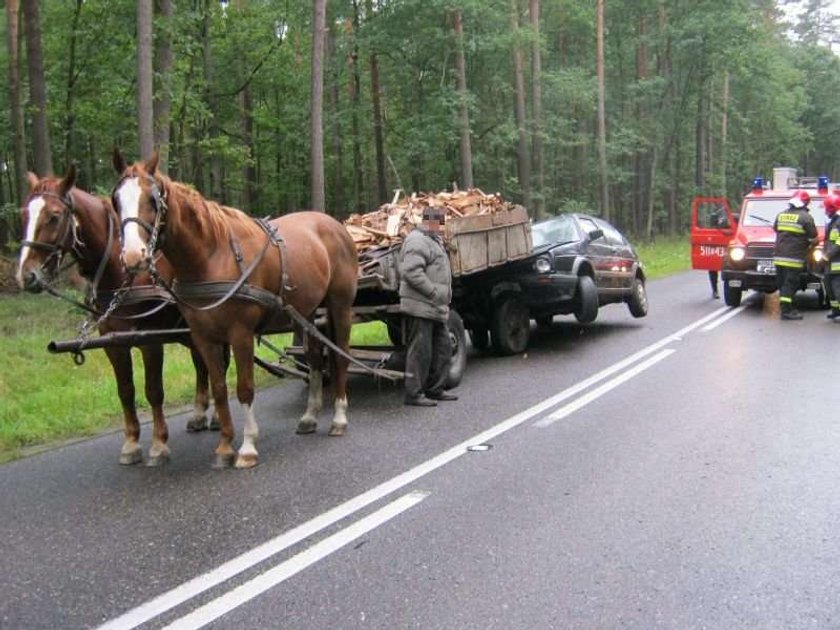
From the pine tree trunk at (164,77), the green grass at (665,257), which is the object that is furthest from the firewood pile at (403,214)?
the green grass at (665,257)

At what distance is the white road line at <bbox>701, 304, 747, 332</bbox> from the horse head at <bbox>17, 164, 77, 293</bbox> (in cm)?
999

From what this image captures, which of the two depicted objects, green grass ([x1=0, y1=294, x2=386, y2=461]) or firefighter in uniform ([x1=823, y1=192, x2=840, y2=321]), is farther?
firefighter in uniform ([x1=823, y1=192, x2=840, y2=321])

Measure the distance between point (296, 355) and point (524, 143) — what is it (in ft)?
75.1

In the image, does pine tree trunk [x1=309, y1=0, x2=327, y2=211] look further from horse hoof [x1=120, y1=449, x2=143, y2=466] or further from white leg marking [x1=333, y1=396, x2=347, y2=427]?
horse hoof [x1=120, y1=449, x2=143, y2=466]

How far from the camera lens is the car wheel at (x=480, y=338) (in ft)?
35.9

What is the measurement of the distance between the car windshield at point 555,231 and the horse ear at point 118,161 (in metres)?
7.48

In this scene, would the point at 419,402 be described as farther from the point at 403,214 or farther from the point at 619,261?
the point at 619,261

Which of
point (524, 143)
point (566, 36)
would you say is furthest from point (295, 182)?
point (566, 36)

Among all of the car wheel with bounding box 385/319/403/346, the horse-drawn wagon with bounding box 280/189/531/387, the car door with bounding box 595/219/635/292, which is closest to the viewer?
the horse-drawn wagon with bounding box 280/189/531/387

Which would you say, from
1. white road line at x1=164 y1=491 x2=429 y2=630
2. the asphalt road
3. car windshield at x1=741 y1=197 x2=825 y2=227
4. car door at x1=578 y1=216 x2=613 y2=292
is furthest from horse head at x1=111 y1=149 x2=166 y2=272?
car windshield at x1=741 y1=197 x2=825 y2=227

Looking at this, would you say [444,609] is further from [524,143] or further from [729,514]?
[524,143]

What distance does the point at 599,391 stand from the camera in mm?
8164

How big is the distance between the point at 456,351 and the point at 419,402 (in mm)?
1281

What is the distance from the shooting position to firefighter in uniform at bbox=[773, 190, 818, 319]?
43.3 feet
